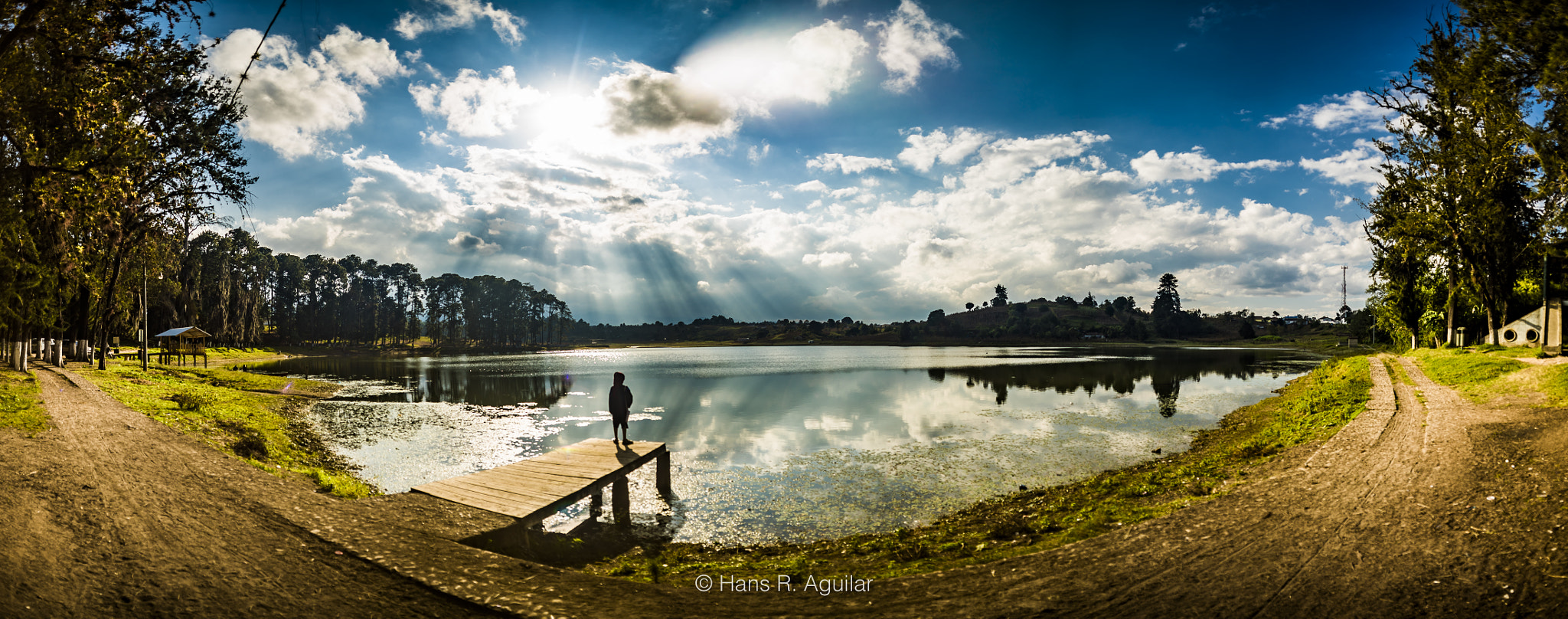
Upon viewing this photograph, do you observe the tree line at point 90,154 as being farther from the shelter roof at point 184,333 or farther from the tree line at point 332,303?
the tree line at point 332,303

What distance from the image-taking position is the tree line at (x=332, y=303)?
260 feet

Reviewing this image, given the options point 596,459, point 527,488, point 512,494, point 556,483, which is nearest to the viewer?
point 512,494

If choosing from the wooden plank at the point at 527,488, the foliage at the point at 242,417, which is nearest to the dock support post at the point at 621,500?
the wooden plank at the point at 527,488

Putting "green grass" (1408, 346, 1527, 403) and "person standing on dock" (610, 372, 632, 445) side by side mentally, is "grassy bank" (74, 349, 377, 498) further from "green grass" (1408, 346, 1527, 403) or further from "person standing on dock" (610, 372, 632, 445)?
"green grass" (1408, 346, 1527, 403)

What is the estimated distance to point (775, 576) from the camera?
329 inches

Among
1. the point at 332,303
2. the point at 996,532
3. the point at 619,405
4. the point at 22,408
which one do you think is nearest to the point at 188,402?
the point at 22,408

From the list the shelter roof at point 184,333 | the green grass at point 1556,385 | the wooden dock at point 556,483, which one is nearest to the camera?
the wooden dock at point 556,483

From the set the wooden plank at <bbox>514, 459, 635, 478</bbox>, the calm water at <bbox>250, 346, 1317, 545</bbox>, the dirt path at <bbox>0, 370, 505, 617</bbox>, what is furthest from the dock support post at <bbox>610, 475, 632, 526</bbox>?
the dirt path at <bbox>0, 370, 505, 617</bbox>

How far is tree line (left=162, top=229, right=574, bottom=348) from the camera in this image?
7925 centimetres

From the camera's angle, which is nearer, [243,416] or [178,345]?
[243,416]

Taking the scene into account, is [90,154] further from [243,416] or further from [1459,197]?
[1459,197]

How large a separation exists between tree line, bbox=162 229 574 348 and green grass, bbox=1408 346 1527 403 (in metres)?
103

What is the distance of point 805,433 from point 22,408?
20.8 meters

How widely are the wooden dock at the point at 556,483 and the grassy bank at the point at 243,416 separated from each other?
228cm
